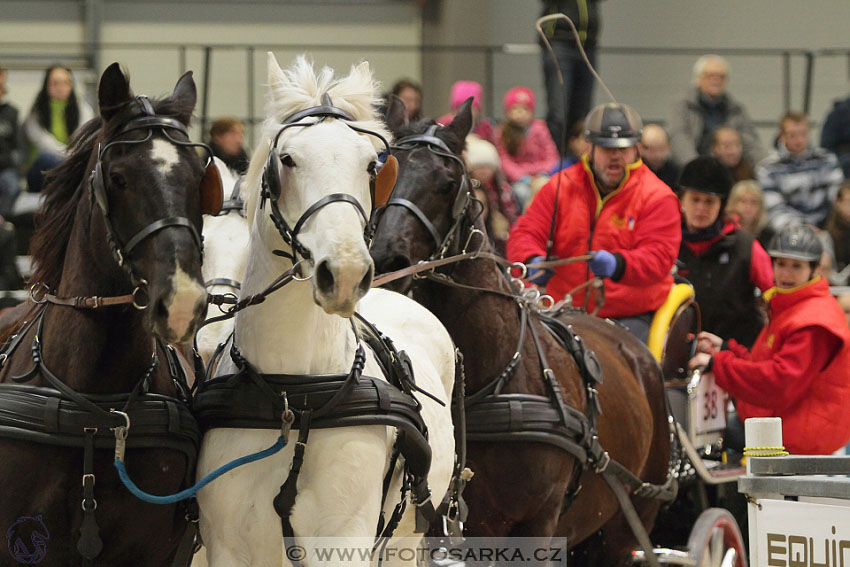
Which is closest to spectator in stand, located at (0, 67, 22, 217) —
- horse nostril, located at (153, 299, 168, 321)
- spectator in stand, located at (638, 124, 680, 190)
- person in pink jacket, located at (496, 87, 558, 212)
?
person in pink jacket, located at (496, 87, 558, 212)

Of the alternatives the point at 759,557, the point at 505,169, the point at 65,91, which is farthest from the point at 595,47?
the point at 759,557

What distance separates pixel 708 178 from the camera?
7.30 metres

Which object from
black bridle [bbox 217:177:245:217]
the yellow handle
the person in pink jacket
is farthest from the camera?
the person in pink jacket

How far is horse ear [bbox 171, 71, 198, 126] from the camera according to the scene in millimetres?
3822

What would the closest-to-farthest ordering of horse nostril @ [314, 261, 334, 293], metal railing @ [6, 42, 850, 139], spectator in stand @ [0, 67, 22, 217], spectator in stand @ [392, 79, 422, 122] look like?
horse nostril @ [314, 261, 334, 293] → spectator in stand @ [0, 67, 22, 217] → spectator in stand @ [392, 79, 422, 122] → metal railing @ [6, 42, 850, 139]

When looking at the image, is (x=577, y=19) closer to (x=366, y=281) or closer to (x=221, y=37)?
(x=221, y=37)

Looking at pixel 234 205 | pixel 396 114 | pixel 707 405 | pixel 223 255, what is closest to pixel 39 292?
pixel 223 255

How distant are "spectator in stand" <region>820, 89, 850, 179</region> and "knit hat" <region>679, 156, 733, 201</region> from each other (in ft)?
13.9

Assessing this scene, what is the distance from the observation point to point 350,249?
338 centimetres

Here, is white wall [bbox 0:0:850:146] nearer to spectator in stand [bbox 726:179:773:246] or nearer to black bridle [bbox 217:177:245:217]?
spectator in stand [bbox 726:179:773:246]

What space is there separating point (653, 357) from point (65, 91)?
190 inches

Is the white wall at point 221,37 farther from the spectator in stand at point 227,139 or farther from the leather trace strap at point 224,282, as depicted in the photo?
the leather trace strap at point 224,282

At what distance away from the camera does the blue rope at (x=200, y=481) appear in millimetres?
3600

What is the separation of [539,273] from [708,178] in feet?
4.56
